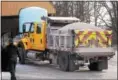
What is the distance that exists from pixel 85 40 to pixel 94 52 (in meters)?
0.69

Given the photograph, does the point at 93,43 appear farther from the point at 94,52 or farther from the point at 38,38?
the point at 38,38

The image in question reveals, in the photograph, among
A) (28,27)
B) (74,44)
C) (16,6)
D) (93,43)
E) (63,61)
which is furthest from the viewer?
(16,6)

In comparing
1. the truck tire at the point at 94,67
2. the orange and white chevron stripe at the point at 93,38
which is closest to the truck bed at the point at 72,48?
the orange and white chevron stripe at the point at 93,38

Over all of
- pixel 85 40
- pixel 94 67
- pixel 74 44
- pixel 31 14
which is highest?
pixel 31 14

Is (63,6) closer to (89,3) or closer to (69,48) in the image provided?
(89,3)

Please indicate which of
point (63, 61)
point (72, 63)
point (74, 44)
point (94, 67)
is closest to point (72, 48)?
point (74, 44)

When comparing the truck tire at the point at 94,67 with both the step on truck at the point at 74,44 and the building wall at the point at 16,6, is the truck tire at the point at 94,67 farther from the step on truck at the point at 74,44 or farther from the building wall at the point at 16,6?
the building wall at the point at 16,6

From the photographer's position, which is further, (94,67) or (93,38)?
(94,67)

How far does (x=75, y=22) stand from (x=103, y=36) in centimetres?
243

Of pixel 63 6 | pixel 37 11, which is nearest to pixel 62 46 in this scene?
pixel 37 11

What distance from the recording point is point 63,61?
2122 cm

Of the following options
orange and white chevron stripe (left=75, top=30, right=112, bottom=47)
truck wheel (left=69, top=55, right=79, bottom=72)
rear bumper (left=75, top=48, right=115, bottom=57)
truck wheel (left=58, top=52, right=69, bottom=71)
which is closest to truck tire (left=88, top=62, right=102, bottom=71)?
rear bumper (left=75, top=48, right=115, bottom=57)

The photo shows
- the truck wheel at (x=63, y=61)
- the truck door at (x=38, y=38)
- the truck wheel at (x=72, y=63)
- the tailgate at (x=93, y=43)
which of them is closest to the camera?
the tailgate at (x=93, y=43)

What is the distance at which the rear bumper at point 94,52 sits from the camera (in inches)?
802
